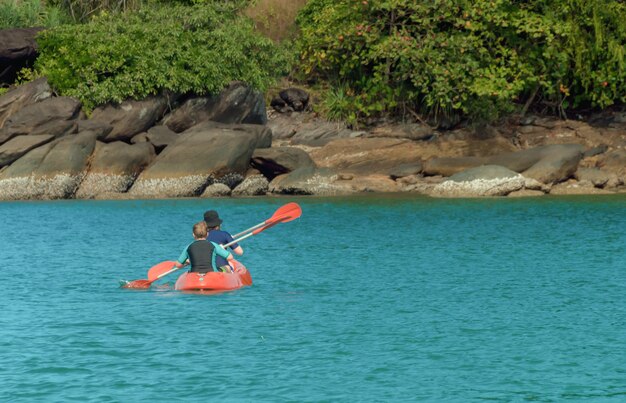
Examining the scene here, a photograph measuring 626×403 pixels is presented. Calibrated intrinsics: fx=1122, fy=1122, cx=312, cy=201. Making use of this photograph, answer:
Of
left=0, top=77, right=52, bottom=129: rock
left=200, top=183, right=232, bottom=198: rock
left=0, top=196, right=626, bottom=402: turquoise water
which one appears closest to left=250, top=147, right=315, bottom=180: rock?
left=200, top=183, right=232, bottom=198: rock

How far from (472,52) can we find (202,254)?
83.2 ft

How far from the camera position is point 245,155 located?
1537 inches

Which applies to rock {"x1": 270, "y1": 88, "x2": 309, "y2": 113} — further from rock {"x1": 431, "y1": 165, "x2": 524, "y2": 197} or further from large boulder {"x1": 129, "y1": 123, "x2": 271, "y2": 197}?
rock {"x1": 431, "y1": 165, "x2": 524, "y2": 197}

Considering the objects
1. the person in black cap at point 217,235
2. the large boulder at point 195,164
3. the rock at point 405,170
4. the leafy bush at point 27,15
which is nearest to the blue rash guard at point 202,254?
the person in black cap at point 217,235

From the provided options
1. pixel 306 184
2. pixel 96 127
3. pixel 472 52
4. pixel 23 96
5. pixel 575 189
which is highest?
pixel 472 52

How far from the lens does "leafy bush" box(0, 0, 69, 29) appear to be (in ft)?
145

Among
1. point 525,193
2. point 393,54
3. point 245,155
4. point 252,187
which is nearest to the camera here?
point 525,193

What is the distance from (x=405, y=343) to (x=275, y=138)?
98.7 feet

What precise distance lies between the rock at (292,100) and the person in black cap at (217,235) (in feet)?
87.2

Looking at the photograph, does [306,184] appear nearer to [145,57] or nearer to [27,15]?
[145,57]

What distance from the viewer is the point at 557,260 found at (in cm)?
2281

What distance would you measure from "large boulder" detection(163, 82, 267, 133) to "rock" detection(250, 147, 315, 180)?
10.1ft

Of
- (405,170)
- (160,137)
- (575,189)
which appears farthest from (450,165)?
(160,137)

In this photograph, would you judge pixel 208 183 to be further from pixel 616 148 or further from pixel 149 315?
pixel 149 315
